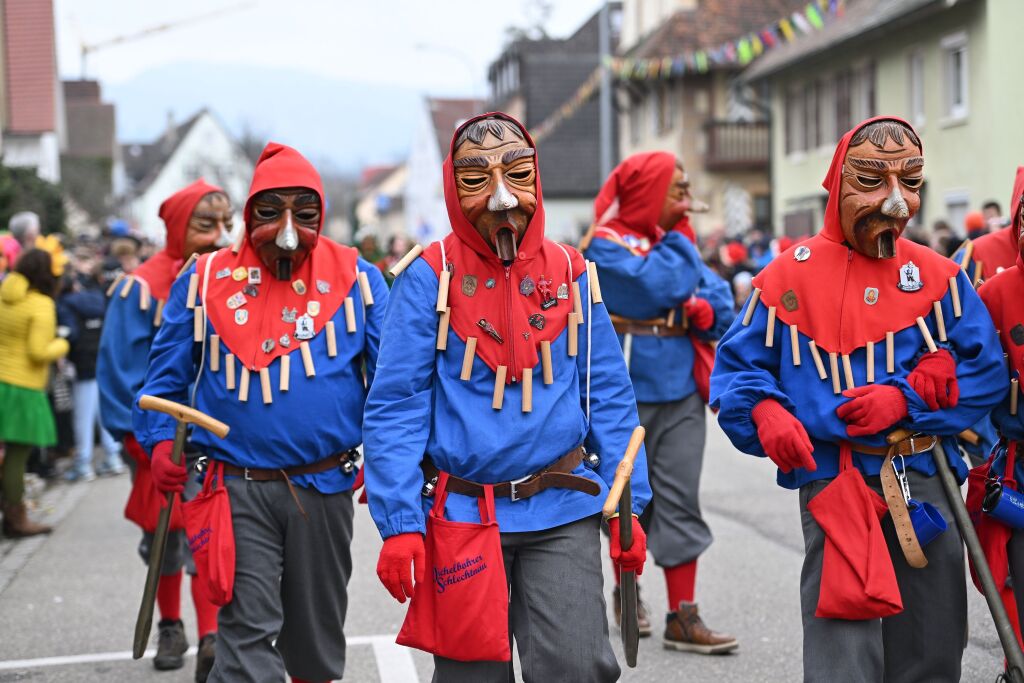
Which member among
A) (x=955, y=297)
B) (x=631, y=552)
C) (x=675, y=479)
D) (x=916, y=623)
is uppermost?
(x=955, y=297)

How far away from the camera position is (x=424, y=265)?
4.17 metres

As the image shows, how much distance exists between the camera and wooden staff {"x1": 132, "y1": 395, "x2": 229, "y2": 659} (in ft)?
15.4

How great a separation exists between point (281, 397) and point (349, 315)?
1.29 ft

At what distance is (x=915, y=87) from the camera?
A: 24.7 m

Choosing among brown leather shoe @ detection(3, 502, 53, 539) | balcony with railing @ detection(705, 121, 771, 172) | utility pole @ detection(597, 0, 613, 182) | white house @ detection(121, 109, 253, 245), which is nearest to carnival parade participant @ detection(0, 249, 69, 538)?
brown leather shoe @ detection(3, 502, 53, 539)

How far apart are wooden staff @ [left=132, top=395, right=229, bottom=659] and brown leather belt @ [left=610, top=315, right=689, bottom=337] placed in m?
2.35

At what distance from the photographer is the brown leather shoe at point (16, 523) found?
32.2ft

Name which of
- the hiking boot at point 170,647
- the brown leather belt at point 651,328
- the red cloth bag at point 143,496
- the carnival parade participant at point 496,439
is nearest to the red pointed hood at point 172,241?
the red cloth bag at point 143,496

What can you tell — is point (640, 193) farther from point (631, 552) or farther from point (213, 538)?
point (631, 552)

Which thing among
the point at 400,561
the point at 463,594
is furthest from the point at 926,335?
the point at 400,561

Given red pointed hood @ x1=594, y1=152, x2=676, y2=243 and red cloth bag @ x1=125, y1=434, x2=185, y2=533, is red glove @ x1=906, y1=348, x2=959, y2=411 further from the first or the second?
red cloth bag @ x1=125, y1=434, x2=185, y2=533

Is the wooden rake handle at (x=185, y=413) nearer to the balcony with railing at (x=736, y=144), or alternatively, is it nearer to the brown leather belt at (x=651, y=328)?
the brown leather belt at (x=651, y=328)

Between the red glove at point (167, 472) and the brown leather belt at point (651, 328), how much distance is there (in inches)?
93.0

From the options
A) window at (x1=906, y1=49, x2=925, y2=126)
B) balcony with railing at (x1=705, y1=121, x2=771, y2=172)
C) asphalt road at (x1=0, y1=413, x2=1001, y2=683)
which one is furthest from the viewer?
balcony with railing at (x1=705, y1=121, x2=771, y2=172)
